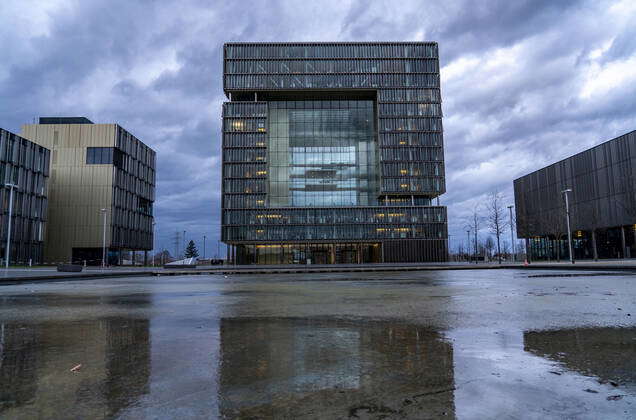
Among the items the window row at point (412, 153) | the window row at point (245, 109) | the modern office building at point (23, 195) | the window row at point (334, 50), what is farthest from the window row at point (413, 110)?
the modern office building at point (23, 195)

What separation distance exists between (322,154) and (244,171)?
18.4 m

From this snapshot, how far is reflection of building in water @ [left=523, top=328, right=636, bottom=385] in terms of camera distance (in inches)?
173

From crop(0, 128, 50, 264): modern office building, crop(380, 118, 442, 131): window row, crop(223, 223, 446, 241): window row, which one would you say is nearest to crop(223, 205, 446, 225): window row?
crop(223, 223, 446, 241): window row

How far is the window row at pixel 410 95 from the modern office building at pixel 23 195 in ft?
225

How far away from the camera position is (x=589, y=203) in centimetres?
7212

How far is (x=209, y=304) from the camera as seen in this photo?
37.3 feet

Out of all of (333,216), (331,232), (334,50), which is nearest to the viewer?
(331,232)

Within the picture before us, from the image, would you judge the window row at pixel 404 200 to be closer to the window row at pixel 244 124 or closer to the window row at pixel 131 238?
the window row at pixel 244 124

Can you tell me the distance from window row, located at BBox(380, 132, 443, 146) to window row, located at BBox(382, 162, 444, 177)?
4.58m

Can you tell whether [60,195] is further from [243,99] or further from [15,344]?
[15,344]

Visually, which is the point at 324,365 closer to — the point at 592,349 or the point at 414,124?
the point at 592,349

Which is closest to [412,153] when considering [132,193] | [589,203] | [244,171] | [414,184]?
[414,184]

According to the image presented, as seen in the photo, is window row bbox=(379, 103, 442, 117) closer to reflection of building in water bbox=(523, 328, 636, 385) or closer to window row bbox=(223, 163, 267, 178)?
window row bbox=(223, 163, 267, 178)

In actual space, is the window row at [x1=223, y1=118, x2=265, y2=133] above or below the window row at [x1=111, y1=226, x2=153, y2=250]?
above
